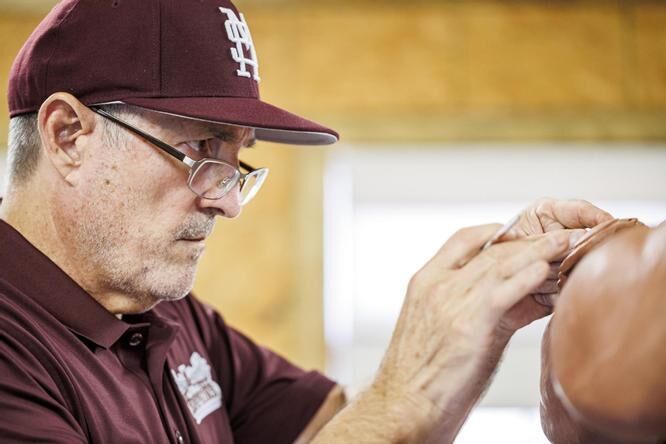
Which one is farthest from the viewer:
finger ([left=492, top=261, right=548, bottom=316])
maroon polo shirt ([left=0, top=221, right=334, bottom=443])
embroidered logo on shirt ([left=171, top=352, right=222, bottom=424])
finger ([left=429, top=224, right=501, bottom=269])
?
embroidered logo on shirt ([left=171, top=352, right=222, bottom=424])

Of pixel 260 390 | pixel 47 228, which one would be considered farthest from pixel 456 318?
pixel 260 390

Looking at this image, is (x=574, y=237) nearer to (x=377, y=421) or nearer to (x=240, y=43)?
(x=377, y=421)

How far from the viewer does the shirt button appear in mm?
1567

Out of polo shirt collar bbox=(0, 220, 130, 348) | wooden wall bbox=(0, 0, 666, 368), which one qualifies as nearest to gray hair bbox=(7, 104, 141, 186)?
polo shirt collar bbox=(0, 220, 130, 348)

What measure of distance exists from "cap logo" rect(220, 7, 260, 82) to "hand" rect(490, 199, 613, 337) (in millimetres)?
595

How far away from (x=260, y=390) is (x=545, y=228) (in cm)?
92

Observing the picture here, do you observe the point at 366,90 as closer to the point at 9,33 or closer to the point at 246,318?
the point at 246,318

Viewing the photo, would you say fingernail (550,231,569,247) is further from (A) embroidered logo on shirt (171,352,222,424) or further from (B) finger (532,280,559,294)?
(A) embroidered logo on shirt (171,352,222,424)

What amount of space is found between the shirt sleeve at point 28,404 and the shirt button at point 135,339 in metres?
0.27

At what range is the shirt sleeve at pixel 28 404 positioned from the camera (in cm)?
118

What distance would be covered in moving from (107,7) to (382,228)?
10.3 ft

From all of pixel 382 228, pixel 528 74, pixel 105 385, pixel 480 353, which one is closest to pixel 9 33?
pixel 382 228

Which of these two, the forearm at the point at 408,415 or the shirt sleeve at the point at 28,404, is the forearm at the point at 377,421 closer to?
the forearm at the point at 408,415

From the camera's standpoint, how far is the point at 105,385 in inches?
56.3
